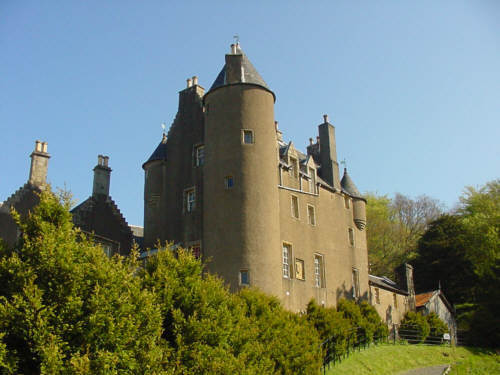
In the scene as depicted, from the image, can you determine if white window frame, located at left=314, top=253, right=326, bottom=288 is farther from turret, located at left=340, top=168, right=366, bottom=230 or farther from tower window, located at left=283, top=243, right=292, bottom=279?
turret, located at left=340, top=168, right=366, bottom=230

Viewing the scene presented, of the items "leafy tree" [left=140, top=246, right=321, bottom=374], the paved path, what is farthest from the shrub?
"leafy tree" [left=140, top=246, right=321, bottom=374]

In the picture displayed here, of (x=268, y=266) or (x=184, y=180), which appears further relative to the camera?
(x=184, y=180)

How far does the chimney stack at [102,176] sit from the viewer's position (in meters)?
38.1

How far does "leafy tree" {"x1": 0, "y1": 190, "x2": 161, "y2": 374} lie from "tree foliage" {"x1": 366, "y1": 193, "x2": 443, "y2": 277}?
1870 inches

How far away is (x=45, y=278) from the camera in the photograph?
48.4ft

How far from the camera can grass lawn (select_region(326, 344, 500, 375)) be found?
28.4m

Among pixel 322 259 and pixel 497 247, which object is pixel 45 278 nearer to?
pixel 322 259

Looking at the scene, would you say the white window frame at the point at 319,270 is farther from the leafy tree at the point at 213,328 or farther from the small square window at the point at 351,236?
the leafy tree at the point at 213,328

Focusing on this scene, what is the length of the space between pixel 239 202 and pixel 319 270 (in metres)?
8.54

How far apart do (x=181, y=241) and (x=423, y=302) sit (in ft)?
80.2

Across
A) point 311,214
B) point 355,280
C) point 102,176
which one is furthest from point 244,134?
point 355,280

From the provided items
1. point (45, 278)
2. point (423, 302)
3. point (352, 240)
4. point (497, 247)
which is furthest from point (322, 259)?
point (45, 278)

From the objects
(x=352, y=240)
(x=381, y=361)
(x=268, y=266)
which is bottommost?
(x=381, y=361)

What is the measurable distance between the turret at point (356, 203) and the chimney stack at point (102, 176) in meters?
17.4
